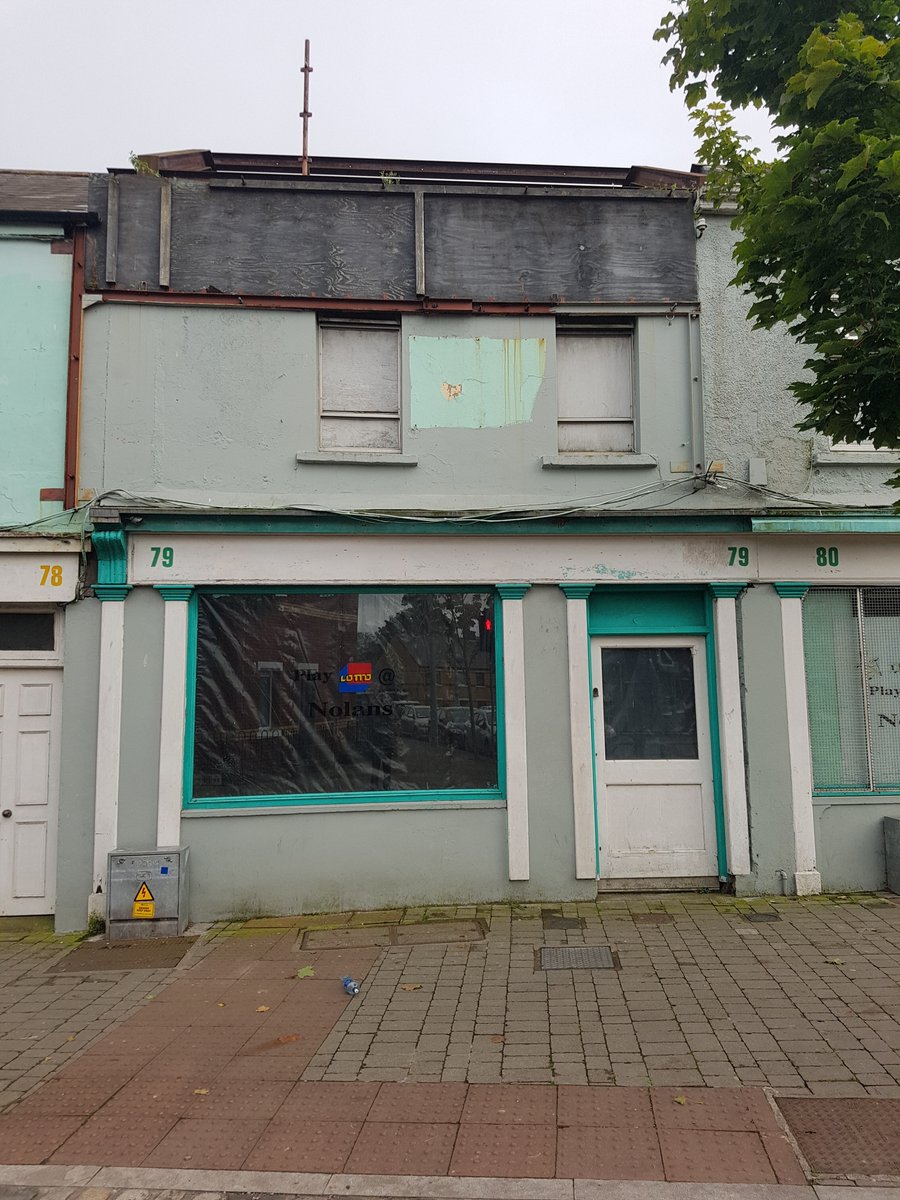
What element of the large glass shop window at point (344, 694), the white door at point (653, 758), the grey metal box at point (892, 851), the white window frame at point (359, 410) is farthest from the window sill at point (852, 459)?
the white window frame at point (359, 410)

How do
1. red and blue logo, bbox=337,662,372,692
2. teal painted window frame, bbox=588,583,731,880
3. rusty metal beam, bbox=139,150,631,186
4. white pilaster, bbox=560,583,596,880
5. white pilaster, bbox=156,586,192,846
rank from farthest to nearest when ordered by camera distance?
rusty metal beam, bbox=139,150,631,186
teal painted window frame, bbox=588,583,731,880
red and blue logo, bbox=337,662,372,692
white pilaster, bbox=560,583,596,880
white pilaster, bbox=156,586,192,846

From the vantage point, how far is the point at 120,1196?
11.9ft

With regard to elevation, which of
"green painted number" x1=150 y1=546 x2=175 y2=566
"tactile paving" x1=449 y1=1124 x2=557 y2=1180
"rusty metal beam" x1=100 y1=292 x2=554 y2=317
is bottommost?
"tactile paving" x1=449 y1=1124 x2=557 y2=1180

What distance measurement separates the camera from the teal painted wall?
7703 mm

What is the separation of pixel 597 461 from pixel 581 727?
255cm

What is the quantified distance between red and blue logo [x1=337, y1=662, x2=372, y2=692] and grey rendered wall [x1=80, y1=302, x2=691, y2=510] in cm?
152

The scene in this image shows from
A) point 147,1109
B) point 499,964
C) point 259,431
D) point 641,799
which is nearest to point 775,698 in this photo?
point 641,799

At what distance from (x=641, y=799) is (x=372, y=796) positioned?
2.59 meters

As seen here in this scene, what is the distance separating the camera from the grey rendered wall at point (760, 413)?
27.0ft

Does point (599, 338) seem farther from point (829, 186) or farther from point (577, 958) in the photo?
point (577, 958)

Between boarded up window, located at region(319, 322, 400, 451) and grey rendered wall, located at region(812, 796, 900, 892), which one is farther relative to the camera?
boarded up window, located at region(319, 322, 400, 451)

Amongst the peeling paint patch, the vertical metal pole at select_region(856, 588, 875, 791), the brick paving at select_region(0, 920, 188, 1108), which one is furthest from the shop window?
the brick paving at select_region(0, 920, 188, 1108)

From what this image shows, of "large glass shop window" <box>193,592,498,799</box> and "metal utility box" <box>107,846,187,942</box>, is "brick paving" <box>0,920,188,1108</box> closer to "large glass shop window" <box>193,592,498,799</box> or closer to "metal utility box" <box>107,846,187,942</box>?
"metal utility box" <box>107,846,187,942</box>

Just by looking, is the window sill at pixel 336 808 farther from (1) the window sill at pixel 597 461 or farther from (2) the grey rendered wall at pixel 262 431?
(1) the window sill at pixel 597 461
